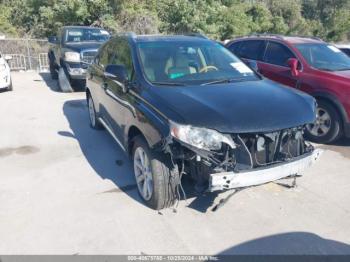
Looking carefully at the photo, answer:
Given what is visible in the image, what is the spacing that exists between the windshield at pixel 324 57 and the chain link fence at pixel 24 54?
11.5 m

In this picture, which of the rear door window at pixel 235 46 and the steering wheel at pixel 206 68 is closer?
the steering wheel at pixel 206 68

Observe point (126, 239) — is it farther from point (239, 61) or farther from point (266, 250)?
point (239, 61)

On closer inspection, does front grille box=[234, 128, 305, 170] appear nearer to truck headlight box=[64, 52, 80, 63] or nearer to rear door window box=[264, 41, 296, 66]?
rear door window box=[264, 41, 296, 66]

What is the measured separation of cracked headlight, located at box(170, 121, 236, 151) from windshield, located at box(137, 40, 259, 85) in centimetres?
95

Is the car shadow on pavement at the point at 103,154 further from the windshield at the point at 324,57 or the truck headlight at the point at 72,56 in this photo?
the windshield at the point at 324,57

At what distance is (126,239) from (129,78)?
182 centimetres

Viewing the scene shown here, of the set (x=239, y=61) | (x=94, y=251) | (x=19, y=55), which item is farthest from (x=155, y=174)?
(x=19, y=55)

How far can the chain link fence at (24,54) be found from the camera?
14664mm

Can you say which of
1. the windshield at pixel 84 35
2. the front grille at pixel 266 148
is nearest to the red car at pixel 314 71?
the front grille at pixel 266 148

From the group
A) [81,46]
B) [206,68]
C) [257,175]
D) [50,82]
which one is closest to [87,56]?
[81,46]

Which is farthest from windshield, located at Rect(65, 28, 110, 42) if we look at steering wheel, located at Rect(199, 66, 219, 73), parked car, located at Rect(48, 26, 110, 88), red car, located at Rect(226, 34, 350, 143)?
steering wheel, located at Rect(199, 66, 219, 73)

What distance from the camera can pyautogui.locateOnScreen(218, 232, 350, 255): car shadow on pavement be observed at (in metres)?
3.08

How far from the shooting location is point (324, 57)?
6305mm

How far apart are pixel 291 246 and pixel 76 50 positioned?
26.1 ft
